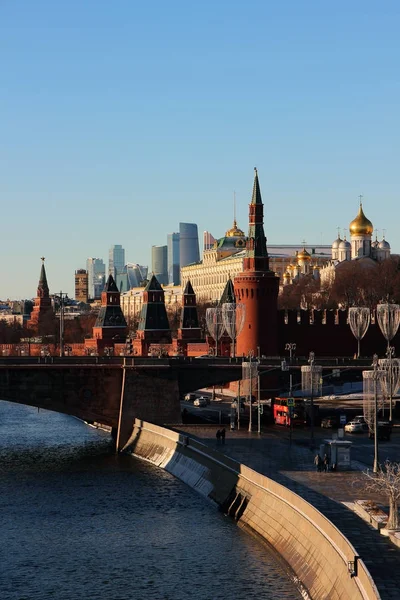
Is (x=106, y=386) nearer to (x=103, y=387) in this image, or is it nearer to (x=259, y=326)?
(x=103, y=387)

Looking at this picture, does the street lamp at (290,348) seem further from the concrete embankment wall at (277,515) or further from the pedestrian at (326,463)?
the pedestrian at (326,463)

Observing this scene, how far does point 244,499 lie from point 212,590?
555 inches

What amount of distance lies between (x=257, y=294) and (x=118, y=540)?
227 feet

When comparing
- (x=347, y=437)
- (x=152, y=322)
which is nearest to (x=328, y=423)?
(x=347, y=437)

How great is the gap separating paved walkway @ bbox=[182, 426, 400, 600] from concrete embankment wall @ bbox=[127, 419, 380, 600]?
0.84m

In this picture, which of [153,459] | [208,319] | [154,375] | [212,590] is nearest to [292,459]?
[153,459]

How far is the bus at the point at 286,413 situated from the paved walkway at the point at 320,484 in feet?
21.4

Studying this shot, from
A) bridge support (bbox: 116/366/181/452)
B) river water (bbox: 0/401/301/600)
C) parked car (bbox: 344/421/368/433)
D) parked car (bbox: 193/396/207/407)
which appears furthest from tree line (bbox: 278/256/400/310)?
river water (bbox: 0/401/301/600)

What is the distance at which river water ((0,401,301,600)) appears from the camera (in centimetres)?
5309

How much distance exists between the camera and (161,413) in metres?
104

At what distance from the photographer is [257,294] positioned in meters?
130

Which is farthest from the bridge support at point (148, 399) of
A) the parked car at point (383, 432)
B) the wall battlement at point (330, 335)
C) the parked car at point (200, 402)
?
the wall battlement at point (330, 335)

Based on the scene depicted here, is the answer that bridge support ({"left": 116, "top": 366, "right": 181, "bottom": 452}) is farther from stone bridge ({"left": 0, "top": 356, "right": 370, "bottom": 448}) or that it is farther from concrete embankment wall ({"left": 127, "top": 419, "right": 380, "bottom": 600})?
concrete embankment wall ({"left": 127, "top": 419, "right": 380, "bottom": 600})

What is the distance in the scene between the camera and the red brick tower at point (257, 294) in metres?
130
